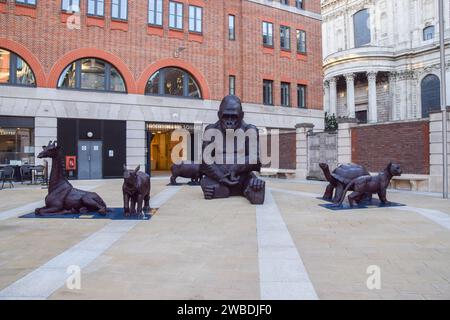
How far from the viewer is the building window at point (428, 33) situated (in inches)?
1784

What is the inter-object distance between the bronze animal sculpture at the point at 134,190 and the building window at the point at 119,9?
16.2 m

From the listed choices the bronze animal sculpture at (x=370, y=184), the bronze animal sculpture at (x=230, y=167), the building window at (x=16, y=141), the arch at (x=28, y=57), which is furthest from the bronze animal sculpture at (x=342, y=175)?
the arch at (x=28, y=57)

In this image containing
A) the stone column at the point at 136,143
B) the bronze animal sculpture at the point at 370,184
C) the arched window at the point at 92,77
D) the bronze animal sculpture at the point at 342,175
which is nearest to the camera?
the bronze animal sculpture at the point at 370,184

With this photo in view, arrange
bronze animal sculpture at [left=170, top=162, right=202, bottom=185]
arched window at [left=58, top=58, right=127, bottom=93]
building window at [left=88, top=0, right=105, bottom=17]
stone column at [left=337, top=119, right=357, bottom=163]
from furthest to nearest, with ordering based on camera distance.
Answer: building window at [left=88, top=0, right=105, bottom=17]
arched window at [left=58, top=58, right=127, bottom=93]
stone column at [left=337, top=119, right=357, bottom=163]
bronze animal sculpture at [left=170, top=162, right=202, bottom=185]

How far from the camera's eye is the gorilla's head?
11.3 meters

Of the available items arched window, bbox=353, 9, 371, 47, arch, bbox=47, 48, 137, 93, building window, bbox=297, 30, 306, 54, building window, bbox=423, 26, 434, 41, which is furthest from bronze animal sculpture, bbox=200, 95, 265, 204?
arched window, bbox=353, 9, 371, 47

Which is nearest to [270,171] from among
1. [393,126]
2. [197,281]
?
[393,126]

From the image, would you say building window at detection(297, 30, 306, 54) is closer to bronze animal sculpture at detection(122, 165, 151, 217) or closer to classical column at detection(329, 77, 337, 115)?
bronze animal sculpture at detection(122, 165, 151, 217)

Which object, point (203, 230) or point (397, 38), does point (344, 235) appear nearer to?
point (203, 230)

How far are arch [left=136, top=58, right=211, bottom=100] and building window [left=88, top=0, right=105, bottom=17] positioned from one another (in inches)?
162

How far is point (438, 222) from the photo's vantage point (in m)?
7.16

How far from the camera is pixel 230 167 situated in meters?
10.9

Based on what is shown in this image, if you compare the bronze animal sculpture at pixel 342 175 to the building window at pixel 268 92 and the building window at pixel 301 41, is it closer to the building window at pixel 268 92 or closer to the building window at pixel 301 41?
the building window at pixel 268 92

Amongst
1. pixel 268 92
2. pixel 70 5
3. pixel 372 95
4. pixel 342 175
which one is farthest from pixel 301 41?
pixel 372 95
